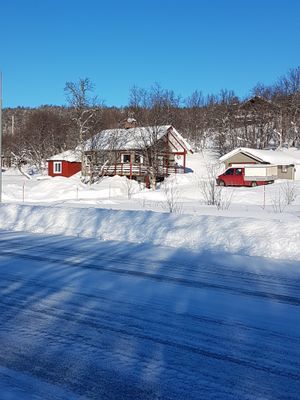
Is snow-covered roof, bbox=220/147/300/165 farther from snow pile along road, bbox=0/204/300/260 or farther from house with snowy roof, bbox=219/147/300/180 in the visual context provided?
snow pile along road, bbox=0/204/300/260

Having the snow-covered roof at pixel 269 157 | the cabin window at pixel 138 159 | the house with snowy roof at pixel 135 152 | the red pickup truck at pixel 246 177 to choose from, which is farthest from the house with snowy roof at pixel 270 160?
the cabin window at pixel 138 159

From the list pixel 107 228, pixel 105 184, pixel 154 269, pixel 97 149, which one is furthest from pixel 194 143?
pixel 154 269

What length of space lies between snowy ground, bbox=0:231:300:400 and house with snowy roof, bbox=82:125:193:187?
38928 mm

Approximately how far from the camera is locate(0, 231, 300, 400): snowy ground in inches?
159

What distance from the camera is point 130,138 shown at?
52031mm

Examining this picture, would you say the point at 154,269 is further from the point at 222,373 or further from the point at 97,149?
the point at 97,149

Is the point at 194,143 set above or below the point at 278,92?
below

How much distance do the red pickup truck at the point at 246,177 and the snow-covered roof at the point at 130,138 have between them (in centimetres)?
795

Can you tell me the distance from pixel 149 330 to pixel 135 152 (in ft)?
150

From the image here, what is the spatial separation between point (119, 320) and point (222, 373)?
1.80 metres

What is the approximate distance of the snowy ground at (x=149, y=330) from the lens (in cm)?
404

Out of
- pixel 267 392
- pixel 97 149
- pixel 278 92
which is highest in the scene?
pixel 278 92

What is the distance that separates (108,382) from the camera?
4.08 m

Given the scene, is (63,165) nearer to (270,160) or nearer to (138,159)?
(138,159)
